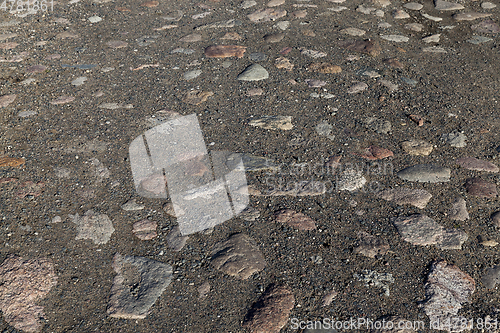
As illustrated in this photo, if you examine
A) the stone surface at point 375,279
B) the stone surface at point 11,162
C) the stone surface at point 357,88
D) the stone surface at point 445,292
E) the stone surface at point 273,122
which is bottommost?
the stone surface at point 445,292

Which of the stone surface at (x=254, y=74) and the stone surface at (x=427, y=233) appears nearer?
the stone surface at (x=427, y=233)

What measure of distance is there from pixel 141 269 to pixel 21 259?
70 centimetres

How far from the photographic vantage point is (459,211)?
2.78 meters

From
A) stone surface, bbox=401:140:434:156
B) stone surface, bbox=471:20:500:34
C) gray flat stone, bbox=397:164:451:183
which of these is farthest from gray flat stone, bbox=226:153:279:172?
stone surface, bbox=471:20:500:34

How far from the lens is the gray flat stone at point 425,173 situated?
119 inches

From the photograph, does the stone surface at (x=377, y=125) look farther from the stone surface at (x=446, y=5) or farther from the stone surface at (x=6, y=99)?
the stone surface at (x=6, y=99)

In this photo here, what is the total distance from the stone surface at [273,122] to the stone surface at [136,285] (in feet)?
5.06

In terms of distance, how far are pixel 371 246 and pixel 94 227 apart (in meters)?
1.73

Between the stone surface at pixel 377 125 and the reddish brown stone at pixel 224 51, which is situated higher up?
the reddish brown stone at pixel 224 51

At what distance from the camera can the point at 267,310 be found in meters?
2.17

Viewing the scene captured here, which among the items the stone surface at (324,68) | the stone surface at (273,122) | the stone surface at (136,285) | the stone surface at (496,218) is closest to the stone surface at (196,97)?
the stone surface at (273,122)

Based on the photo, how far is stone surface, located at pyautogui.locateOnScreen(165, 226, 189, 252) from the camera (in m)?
2.55

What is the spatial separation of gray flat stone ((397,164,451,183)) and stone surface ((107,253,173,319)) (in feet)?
5.94

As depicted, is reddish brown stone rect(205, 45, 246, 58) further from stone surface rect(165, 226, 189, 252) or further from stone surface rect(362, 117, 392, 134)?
stone surface rect(165, 226, 189, 252)
